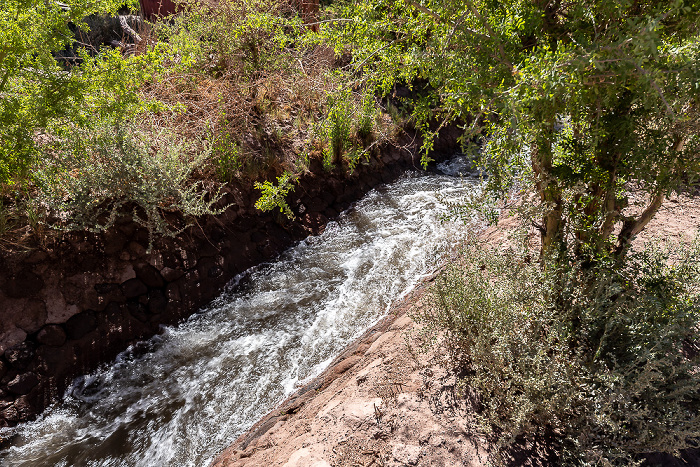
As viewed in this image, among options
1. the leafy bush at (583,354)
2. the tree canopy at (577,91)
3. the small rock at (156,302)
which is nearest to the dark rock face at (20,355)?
the small rock at (156,302)

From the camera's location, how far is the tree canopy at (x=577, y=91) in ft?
6.14

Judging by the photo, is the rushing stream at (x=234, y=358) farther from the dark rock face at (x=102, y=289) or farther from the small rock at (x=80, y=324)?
the small rock at (x=80, y=324)

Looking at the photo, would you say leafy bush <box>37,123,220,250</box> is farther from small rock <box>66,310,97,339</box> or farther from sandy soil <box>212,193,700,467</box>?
sandy soil <box>212,193,700,467</box>

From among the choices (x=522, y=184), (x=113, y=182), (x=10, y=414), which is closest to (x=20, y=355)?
(x=10, y=414)

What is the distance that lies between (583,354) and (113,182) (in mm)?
4939

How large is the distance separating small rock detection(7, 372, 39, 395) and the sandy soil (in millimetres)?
2158

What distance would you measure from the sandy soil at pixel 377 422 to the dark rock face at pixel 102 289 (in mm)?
2071

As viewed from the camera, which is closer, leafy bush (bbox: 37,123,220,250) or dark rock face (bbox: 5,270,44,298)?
dark rock face (bbox: 5,270,44,298)

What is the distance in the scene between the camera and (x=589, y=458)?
210cm

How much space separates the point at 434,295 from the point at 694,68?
2.09m

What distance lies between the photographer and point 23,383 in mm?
3803

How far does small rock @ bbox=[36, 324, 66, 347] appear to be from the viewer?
4.01 meters

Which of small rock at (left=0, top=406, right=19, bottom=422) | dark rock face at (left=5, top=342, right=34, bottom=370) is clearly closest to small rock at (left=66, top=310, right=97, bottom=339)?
dark rock face at (left=5, top=342, right=34, bottom=370)

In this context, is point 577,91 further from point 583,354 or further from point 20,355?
point 20,355
